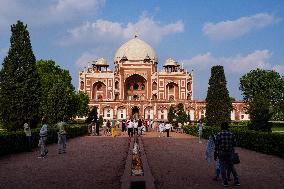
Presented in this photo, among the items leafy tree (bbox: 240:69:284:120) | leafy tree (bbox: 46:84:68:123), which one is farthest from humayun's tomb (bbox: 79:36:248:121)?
leafy tree (bbox: 46:84:68:123)

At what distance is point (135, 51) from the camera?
308 feet

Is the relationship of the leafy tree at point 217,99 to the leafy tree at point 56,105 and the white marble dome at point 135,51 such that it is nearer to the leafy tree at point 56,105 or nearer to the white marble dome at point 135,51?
the leafy tree at point 56,105

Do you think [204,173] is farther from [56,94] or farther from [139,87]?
[139,87]

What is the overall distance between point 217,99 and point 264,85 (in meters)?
38.8

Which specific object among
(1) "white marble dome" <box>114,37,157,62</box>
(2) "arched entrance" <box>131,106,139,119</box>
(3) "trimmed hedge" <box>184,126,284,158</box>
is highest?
(1) "white marble dome" <box>114,37,157,62</box>

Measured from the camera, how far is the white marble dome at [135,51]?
306ft

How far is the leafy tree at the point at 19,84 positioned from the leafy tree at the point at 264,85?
48.5m

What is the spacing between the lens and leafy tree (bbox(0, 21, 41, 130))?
2688 centimetres

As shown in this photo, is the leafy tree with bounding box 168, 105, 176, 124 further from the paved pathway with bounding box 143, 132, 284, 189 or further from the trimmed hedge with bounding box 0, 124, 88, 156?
the paved pathway with bounding box 143, 132, 284, 189

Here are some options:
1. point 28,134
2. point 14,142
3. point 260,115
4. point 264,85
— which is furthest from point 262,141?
point 264,85

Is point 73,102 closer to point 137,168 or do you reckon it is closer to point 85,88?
point 85,88

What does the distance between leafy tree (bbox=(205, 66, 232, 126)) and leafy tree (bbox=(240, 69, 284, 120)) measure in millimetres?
34321

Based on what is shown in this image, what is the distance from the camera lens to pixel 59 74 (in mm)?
56781

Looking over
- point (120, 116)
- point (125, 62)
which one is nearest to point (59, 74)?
point (120, 116)
